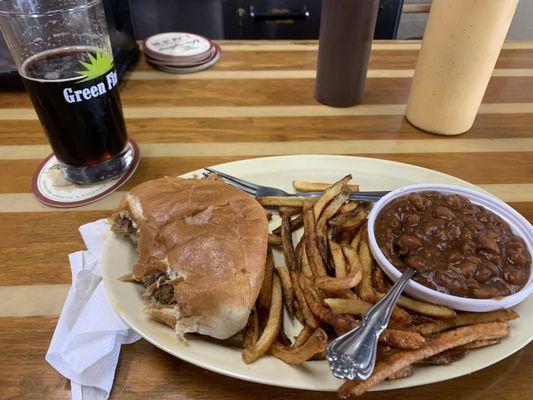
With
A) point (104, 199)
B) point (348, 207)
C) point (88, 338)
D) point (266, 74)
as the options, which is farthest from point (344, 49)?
point (88, 338)

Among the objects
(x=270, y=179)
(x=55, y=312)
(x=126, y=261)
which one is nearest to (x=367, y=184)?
(x=270, y=179)

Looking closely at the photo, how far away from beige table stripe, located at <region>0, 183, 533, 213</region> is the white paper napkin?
337 mm

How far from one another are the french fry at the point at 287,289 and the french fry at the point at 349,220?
0.23 m

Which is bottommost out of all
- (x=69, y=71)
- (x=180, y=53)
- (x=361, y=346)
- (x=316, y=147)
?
(x=316, y=147)

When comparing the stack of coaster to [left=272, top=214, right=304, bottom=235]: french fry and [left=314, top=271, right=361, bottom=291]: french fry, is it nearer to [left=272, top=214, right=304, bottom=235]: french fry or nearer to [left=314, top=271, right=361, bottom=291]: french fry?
[left=272, top=214, right=304, bottom=235]: french fry

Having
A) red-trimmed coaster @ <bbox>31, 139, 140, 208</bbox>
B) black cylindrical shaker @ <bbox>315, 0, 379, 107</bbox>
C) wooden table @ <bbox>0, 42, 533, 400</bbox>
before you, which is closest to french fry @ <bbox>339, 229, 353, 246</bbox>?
wooden table @ <bbox>0, 42, 533, 400</bbox>

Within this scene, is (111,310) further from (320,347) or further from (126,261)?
(320,347)

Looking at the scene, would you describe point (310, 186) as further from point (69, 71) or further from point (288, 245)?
point (69, 71)

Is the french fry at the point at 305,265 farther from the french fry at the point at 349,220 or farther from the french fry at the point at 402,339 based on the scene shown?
the french fry at the point at 402,339

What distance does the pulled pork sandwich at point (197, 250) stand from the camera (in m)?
0.98

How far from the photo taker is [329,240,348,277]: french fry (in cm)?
110

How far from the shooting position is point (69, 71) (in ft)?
4.47

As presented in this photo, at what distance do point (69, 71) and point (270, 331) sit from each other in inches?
41.6

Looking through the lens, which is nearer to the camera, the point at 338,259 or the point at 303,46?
the point at 338,259
